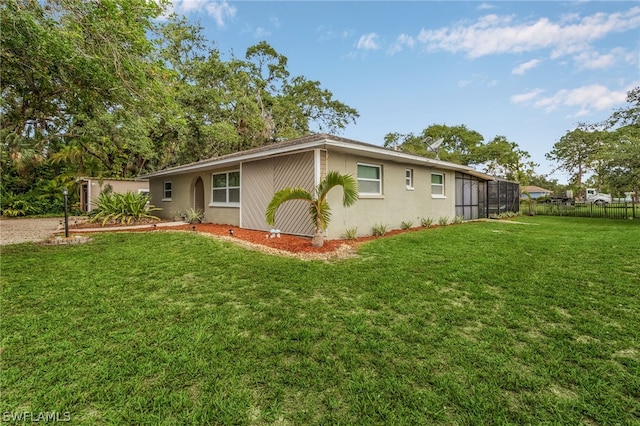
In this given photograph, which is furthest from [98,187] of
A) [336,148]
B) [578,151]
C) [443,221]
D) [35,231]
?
[578,151]

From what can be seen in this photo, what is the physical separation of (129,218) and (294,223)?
844 cm

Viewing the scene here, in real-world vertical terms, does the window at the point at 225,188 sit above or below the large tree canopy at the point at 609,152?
below

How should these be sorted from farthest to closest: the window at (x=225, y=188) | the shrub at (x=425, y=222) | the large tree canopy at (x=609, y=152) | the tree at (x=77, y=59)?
1. the large tree canopy at (x=609, y=152)
2. the shrub at (x=425, y=222)
3. the window at (x=225, y=188)
4. the tree at (x=77, y=59)

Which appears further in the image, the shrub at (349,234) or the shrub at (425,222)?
the shrub at (425,222)

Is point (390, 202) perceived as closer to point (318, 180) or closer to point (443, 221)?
point (318, 180)

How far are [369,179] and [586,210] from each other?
56.9 feet

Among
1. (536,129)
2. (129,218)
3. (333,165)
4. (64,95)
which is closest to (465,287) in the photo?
(333,165)

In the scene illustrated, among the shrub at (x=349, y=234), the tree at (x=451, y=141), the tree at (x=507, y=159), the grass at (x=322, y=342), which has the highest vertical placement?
the tree at (x=451, y=141)

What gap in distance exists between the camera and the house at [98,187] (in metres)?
17.5

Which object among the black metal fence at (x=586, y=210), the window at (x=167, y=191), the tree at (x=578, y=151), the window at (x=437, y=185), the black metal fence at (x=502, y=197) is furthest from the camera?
the tree at (x=578, y=151)

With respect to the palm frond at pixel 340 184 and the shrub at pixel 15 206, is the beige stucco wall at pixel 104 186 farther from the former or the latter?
the palm frond at pixel 340 184

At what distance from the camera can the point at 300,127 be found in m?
24.8

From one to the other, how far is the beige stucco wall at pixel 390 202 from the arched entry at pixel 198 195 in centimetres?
848

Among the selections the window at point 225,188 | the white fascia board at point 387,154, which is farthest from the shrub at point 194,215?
the white fascia board at point 387,154
